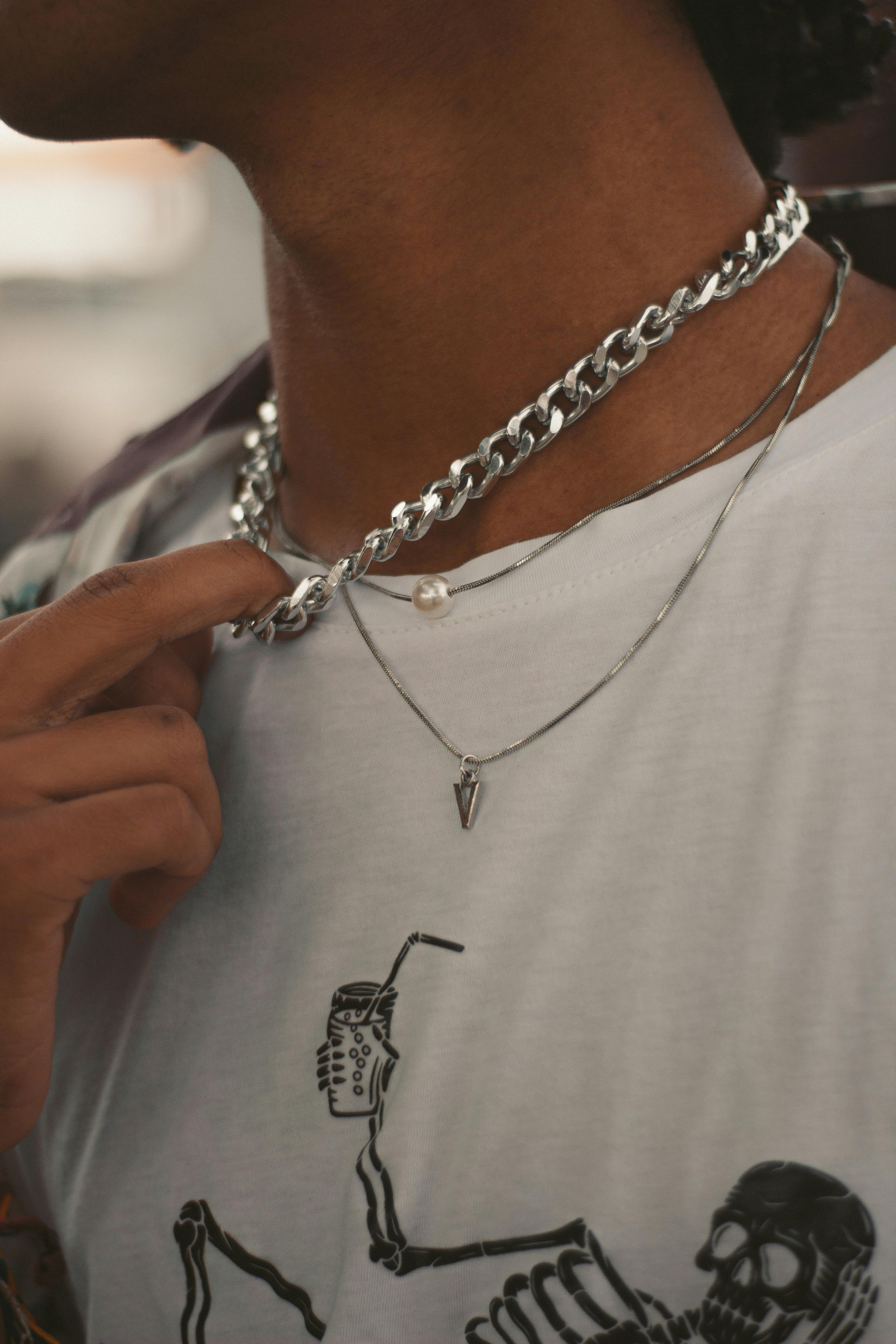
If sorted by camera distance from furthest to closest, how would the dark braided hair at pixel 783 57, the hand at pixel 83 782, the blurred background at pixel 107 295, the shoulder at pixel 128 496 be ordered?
1. the blurred background at pixel 107 295
2. the shoulder at pixel 128 496
3. the dark braided hair at pixel 783 57
4. the hand at pixel 83 782

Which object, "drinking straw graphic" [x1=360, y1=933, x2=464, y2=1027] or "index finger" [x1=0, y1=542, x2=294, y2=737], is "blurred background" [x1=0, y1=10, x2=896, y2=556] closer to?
"index finger" [x1=0, y1=542, x2=294, y2=737]

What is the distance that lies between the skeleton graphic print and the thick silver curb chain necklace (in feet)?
1.09

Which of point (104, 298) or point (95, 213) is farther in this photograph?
point (104, 298)

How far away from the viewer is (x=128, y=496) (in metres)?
1.16

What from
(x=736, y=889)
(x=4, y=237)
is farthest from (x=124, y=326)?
(x=736, y=889)

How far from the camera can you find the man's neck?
0.73 m

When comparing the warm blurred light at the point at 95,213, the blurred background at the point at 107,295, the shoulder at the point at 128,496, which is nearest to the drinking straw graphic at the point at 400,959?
the shoulder at the point at 128,496

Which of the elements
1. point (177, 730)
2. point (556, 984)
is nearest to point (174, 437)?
point (177, 730)

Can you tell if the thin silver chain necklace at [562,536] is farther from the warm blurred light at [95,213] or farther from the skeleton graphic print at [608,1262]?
the warm blurred light at [95,213]

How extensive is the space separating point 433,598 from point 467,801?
0.58 ft

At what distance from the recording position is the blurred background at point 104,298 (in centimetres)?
585

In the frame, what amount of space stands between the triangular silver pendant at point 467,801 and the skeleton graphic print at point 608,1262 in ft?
0.29

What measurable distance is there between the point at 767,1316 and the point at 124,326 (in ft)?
24.3

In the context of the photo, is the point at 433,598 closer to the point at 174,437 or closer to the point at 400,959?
the point at 400,959
